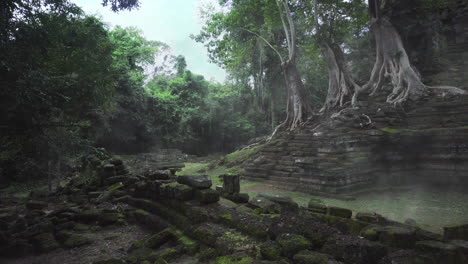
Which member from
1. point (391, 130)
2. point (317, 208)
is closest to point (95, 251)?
point (317, 208)

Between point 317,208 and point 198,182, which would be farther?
point 198,182

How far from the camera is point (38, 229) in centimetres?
483

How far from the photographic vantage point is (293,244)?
2562mm

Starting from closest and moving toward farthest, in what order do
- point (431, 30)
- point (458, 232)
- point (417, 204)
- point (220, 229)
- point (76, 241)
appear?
point (458, 232) < point (220, 229) < point (76, 241) < point (417, 204) < point (431, 30)

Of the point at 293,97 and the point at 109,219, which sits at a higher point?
the point at 293,97

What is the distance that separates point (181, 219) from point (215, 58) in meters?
16.4

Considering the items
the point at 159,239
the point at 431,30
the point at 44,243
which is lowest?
the point at 44,243

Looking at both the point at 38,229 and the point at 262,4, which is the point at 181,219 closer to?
the point at 38,229

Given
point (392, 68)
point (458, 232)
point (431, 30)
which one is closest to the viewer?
point (458, 232)

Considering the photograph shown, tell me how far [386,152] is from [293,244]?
5.96 metres

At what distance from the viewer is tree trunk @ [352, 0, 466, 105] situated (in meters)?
8.99

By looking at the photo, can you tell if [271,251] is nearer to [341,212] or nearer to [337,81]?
[341,212]

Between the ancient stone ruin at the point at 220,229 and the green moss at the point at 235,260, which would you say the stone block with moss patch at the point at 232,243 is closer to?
the ancient stone ruin at the point at 220,229

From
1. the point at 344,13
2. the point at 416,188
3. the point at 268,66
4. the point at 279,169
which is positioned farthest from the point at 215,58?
the point at 416,188
